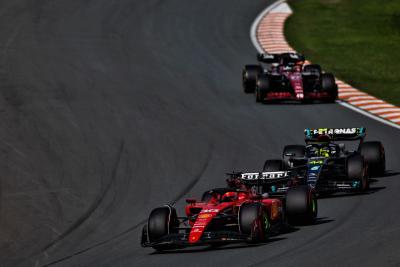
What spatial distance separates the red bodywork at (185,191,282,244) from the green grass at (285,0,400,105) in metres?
17.0

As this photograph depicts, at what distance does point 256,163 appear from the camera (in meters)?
26.1

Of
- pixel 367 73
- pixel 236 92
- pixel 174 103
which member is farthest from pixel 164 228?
pixel 367 73

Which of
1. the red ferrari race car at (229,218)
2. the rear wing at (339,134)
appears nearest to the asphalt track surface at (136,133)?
the red ferrari race car at (229,218)

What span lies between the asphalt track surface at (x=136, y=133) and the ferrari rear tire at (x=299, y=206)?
0.35 m

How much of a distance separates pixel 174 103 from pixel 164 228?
16.0 meters

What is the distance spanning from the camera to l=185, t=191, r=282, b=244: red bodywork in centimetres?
1702

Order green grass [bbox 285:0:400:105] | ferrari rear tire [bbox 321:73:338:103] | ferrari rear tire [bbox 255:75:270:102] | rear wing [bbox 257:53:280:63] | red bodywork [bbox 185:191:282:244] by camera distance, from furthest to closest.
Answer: green grass [bbox 285:0:400:105], rear wing [bbox 257:53:280:63], ferrari rear tire [bbox 255:75:270:102], ferrari rear tire [bbox 321:73:338:103], red bodywork [bbox 185:191:282:244]

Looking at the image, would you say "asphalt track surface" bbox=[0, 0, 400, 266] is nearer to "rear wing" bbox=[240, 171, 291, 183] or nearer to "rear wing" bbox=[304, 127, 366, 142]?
"rear wing" bbox=[240, 171, 291, 183]

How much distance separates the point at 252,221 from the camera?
1683 centimetres

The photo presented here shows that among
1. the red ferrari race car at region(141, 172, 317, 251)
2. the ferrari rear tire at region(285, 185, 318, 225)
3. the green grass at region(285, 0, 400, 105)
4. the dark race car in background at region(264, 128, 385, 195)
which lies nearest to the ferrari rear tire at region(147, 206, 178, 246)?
the red ferrari race car at region(141, 172, 317, 251)

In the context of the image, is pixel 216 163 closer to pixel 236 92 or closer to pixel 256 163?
pixel 256 163

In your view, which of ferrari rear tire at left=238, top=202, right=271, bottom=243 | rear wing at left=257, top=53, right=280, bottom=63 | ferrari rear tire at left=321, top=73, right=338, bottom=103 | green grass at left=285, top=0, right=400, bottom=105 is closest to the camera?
ferrari rear tire at left=238, top=202, right=271, bottom=243

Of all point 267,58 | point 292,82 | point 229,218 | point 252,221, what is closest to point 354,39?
point 292,82

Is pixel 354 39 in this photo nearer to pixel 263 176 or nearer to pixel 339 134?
pixel 339 134
